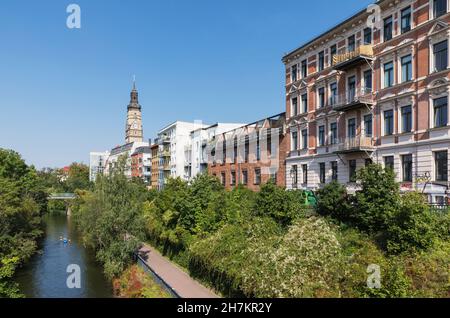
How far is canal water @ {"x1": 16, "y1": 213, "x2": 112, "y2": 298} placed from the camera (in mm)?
25422

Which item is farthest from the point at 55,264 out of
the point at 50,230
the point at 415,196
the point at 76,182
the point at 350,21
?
the point at 76,182

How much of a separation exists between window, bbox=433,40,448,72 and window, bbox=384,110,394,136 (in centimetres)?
405

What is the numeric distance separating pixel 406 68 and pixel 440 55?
231cm

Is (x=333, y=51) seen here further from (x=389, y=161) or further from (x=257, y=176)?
(x=257, y=176)

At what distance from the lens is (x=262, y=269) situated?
47.7ft

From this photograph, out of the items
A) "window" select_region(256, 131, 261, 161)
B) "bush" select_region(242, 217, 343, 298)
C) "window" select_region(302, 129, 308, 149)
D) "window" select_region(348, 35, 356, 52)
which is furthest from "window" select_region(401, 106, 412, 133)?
"window" select_region(256, 131, 261, 161)

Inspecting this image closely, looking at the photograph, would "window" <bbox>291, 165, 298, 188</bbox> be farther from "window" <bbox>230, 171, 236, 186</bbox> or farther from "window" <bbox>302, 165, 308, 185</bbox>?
"window" <bbox>230, 171, 236, 186</bbox>

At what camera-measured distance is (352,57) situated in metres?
25.5

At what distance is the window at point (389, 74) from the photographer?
77.3 ft

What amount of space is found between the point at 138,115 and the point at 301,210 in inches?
4234

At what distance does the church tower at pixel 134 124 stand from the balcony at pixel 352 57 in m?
99.3

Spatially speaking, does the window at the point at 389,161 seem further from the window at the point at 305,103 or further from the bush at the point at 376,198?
the window at the point at 305,103

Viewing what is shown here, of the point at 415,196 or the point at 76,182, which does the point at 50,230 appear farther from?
the point at 415,196

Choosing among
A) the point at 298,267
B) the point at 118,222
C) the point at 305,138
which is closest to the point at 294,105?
the point at 305,138
